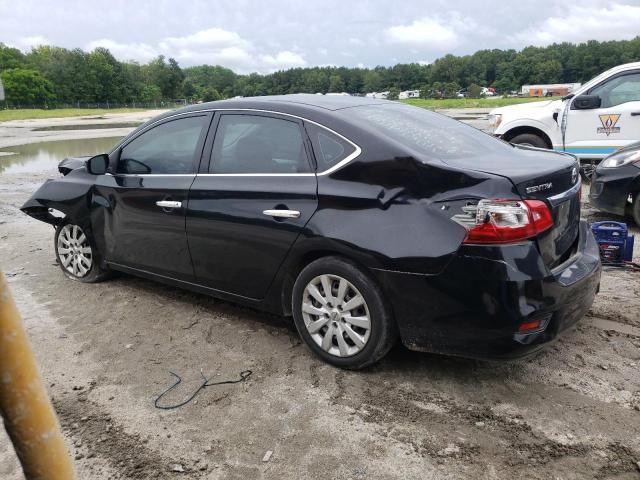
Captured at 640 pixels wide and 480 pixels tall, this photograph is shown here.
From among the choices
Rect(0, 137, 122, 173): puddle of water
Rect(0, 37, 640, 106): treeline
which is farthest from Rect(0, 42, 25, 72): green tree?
Rect(0, 137, 122, 173): puddle of water

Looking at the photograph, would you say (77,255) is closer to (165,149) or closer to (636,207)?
(165,149)

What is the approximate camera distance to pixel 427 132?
3.76 m

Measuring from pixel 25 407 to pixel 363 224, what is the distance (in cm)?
239

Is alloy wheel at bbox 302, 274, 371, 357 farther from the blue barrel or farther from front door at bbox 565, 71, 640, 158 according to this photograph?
front door at bbox 565, 71, 640, 158

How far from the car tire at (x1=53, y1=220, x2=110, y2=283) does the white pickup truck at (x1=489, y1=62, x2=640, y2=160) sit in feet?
23.8

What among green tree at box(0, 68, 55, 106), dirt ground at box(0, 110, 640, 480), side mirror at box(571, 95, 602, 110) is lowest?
dirt ground at box(0, 110, 640, 480)

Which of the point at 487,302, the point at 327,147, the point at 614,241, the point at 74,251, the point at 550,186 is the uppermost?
the point at 327,147

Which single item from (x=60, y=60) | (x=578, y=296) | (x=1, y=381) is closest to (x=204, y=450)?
(x=1, y=381)

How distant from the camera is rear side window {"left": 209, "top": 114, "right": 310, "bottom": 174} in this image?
372 cm

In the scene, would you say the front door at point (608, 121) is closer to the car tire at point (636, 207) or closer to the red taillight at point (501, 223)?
the car tire at point (636, 207)

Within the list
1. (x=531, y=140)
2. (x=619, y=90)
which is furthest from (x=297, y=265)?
(x=619, y=90)

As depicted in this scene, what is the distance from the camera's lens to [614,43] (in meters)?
69.6

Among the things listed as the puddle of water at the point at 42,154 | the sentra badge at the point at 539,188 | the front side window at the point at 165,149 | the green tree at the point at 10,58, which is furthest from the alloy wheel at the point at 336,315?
the green tree at the point at 10,58

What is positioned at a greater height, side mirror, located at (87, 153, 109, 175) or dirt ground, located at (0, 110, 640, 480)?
side mirror, located at (87, 153, 109, 175)
